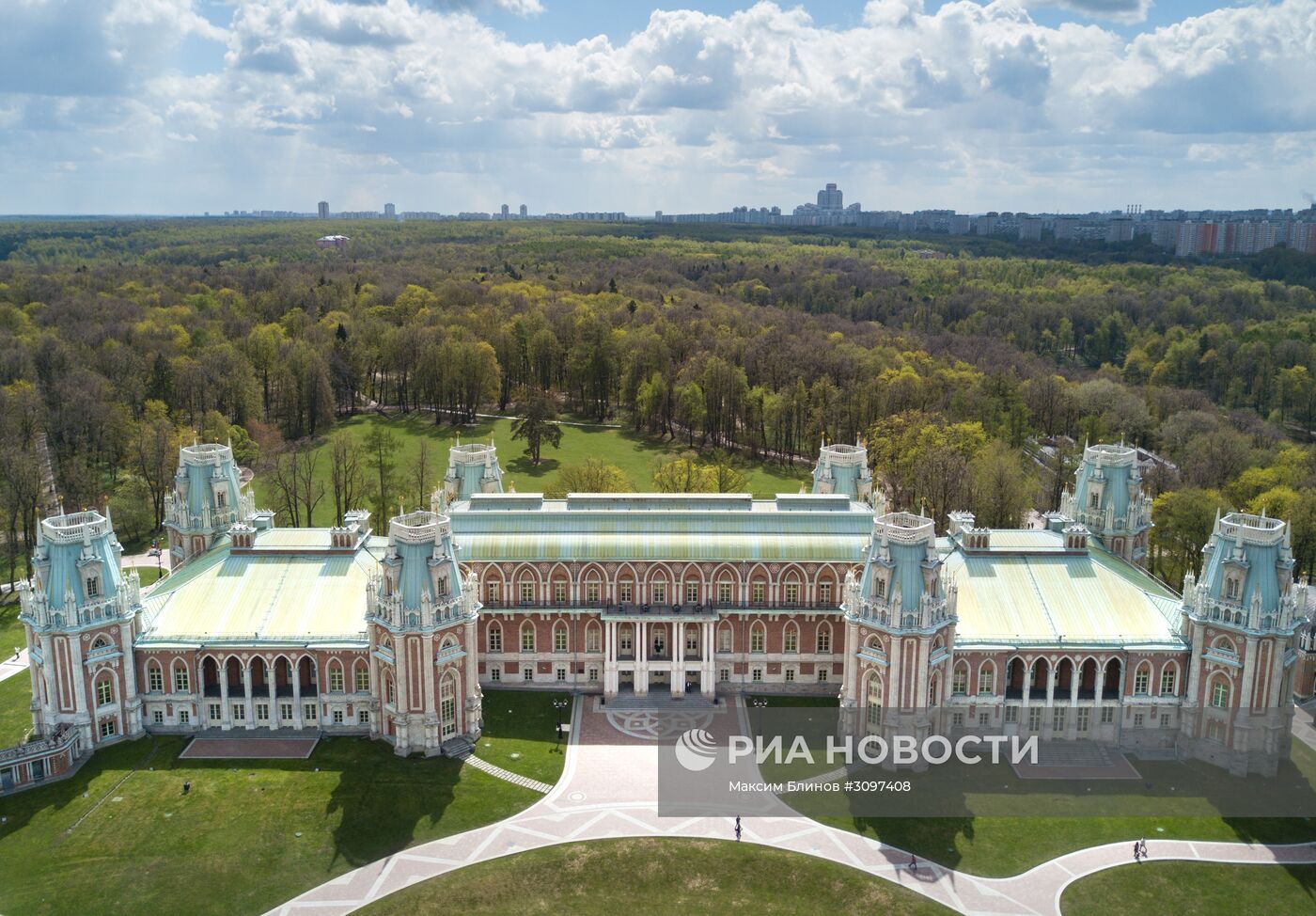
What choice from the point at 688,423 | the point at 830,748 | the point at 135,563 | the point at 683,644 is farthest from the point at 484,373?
the point at 830,748

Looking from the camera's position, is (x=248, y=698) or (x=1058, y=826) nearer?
(x=1058, y=826)

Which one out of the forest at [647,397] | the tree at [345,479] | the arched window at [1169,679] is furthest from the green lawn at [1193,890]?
the tree at [345,479]

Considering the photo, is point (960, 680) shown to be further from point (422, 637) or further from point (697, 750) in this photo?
point (422, 637)

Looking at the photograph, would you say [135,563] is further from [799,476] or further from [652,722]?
[799,476]

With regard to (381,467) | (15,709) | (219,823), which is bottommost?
(219,823)

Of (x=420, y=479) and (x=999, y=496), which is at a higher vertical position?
(x=999, y=496)

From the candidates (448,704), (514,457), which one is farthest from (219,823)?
(514,457)

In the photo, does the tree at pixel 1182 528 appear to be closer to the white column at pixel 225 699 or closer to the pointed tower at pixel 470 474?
the pointed tower at pixel 470 474
